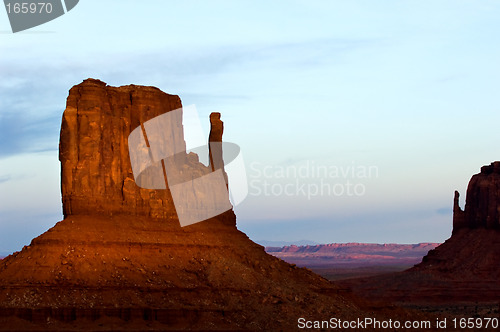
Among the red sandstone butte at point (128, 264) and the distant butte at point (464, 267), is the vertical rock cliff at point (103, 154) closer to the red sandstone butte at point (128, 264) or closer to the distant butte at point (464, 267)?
the red sandstone butte at point (128, 264)

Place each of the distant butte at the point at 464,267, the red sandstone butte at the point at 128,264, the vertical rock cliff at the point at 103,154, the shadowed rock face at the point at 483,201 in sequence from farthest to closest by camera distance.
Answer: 1. the shadowed rock face at the point at 483,201
2. the distant butte at the point at 464,267
3. the vertical rock cliff at the point at 103,154
4. the red sandstone butte at the point at 128,264

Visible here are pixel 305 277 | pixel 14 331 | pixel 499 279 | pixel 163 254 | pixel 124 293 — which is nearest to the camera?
pixel 14 331

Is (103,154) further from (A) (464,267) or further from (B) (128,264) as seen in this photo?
(A) (464,267)

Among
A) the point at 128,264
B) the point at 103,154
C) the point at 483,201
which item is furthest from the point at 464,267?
the point at 128,264

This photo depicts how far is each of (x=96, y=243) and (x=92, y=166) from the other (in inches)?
295

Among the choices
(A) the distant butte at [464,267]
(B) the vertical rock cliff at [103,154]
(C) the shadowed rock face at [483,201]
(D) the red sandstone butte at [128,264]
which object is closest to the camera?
(D) the red sandstone butte at [128,264]

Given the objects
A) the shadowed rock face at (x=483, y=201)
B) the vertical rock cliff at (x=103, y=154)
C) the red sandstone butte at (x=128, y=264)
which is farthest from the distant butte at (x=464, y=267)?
the vertical rock cliff at (x=103, y=154)

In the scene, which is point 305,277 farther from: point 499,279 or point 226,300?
point 499,279

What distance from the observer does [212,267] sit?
91.4 meters

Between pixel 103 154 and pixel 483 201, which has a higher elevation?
pixel 483 201

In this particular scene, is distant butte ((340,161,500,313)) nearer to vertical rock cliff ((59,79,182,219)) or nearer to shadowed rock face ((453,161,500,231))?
shadowed rock face ((453,161,500,231))

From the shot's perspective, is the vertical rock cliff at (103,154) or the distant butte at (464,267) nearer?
the vertical rock cliff at (103,154)

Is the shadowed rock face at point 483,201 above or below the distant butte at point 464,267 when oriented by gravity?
above

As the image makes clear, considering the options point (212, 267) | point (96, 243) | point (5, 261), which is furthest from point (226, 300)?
point (5, 261)
